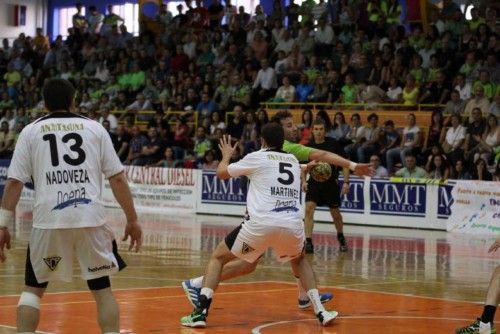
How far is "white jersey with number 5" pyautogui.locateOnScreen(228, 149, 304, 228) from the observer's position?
1034 cm

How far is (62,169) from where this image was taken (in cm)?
745

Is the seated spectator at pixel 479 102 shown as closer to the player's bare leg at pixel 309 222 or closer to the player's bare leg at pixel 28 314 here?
the player's bare leg at pixel 309 222

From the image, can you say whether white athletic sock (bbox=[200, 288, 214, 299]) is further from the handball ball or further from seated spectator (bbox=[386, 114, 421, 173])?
seated spectator (bbox=[386, 114, 421, 173])

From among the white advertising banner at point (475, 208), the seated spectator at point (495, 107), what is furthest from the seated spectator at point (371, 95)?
the white advertising banner at point (475, 208)

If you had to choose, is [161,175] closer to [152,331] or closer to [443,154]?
[443,154]

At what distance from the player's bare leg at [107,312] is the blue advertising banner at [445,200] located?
17.3 m

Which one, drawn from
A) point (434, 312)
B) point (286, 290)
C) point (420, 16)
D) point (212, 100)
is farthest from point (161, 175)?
point (434, 312)

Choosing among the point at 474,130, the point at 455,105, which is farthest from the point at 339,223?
the point at 455,105

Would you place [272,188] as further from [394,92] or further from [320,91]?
[320,91]

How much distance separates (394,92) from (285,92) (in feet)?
11.1

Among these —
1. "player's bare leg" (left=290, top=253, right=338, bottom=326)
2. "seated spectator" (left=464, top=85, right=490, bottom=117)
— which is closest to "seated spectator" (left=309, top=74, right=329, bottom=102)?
"seated spectator" (left=464, top=85, right=490, bottom=117)

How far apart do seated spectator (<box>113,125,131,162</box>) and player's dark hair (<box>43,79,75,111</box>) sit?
A: 24060 mm

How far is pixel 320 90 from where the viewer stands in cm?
2958

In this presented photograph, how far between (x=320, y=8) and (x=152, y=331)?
24242mm
